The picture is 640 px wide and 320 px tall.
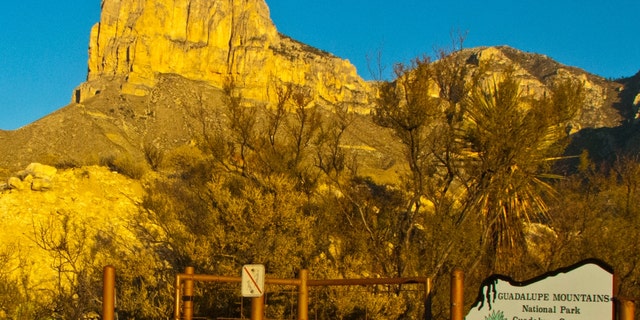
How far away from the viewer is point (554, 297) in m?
6.30

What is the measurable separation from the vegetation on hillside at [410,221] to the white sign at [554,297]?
21.1 ft

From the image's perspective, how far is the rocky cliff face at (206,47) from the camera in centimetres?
11069

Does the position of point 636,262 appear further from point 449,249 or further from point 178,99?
point 178,99

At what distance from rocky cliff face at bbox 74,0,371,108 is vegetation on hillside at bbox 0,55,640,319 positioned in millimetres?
89129

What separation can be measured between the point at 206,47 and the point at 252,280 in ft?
368

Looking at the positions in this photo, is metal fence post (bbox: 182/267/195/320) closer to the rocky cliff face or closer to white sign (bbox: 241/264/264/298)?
white sign (bbox: 241/264/264/298)

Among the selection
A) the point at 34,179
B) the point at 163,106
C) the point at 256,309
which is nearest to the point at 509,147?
the point at 256,309

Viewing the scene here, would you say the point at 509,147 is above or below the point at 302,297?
above

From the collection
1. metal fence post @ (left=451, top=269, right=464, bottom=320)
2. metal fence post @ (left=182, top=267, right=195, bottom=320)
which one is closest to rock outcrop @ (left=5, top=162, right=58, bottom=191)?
metal fence post @ (left=182, top=267, right=195, bottom=320)

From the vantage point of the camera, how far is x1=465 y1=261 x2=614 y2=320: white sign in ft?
20.0

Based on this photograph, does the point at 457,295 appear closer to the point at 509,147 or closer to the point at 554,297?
the point at 554,297

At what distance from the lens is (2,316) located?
1487 cm

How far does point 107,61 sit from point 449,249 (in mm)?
108504

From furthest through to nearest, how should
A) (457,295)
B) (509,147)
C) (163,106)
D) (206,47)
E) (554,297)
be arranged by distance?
(206,47), (163,106), (509,147), (457,295), (554,297)
